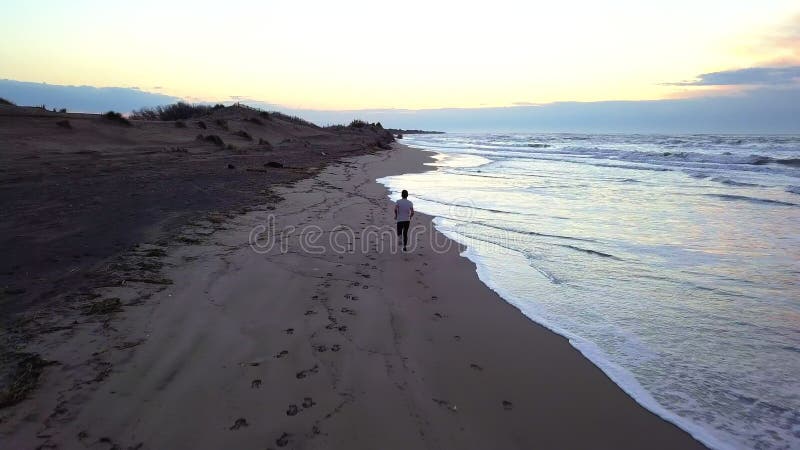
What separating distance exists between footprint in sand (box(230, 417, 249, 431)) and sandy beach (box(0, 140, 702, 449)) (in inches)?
0.6

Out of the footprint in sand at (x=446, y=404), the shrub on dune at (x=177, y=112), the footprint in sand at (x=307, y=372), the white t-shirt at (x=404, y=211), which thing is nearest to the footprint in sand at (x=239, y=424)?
the footprint in sand at (x=307, y=372)

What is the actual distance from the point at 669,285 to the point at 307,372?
5743 mm

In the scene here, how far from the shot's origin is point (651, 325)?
563cm

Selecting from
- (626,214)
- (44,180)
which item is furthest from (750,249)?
(44,180)

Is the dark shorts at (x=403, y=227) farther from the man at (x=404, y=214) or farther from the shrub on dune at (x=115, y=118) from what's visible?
the shrub on dune at (x=115, y=118)

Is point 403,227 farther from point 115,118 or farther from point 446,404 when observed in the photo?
point 115,118

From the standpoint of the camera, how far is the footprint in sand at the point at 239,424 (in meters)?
3.35

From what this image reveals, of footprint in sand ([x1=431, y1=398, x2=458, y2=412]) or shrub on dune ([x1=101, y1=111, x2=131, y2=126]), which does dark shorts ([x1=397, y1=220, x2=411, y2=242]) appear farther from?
shrub on dune ([x1=101, y1=111, x2=131, y2=126])

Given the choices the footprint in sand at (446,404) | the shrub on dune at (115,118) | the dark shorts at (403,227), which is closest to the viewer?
the footprint in sand at (446,404)

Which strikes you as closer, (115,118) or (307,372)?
(307,372)

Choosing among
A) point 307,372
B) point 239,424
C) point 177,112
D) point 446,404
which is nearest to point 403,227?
point 307,372

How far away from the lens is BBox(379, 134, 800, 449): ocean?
13.7ft

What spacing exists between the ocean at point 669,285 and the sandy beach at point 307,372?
19.0 inches

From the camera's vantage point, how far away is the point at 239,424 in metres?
3.38
